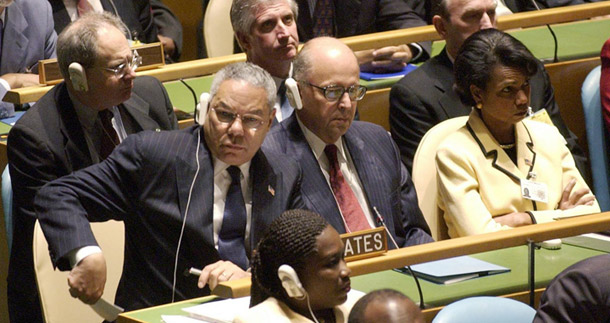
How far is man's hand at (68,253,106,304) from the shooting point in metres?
2.62

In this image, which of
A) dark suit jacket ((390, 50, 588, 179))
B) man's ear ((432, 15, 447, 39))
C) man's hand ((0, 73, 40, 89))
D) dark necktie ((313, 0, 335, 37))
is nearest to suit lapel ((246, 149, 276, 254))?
dark suit jacket ((390, 50, 588, 179))

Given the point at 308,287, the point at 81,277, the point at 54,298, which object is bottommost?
the point at 54,298

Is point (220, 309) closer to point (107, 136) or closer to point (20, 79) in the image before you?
point (107, 136)

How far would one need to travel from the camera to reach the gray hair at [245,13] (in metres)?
3.76

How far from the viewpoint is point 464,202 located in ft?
10.4

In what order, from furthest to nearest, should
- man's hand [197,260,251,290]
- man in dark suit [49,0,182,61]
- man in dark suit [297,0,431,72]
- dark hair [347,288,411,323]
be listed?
man in dark suit [297,0,431,72]
man in dark suit [49,0,182,61]
man's hand [197,260,251,290]
dark hair [347,288,411,323]

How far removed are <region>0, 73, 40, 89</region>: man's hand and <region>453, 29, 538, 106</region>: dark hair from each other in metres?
1.53

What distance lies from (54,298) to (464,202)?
1.14 metres

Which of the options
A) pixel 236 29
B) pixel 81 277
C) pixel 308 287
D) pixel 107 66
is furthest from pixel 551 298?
pixel 236 29

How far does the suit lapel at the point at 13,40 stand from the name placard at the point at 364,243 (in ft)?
6.82

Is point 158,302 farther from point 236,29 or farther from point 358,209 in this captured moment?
point 236,29

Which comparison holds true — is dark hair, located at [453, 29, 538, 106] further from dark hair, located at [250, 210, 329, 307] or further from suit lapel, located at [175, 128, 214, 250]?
dark hair, located at [250, 210, 329, 307]

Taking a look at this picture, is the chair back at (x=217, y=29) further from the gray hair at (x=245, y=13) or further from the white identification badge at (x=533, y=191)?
the white identification badge at (x=533, y=191)

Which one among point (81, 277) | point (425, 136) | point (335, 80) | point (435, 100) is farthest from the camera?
point (435, 100)
